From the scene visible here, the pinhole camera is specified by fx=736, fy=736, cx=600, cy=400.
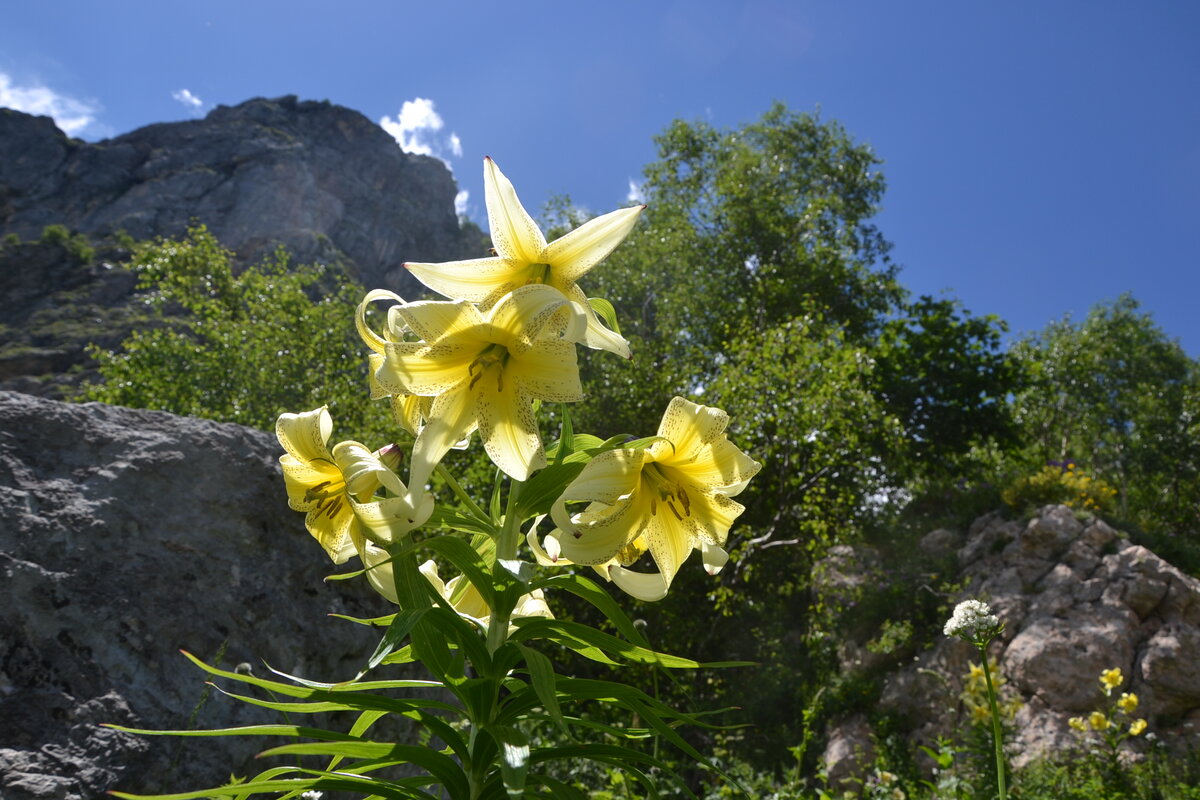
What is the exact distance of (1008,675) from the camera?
6320mm

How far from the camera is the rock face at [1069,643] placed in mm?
5797

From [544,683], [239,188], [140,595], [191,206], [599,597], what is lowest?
[544,683]

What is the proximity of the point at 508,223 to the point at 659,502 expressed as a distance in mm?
496

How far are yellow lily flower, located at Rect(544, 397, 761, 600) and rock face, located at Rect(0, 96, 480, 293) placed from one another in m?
40.8

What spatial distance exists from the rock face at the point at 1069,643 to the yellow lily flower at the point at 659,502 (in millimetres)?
4997

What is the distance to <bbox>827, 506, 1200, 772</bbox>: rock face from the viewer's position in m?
5.80

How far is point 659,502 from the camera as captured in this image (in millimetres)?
1179

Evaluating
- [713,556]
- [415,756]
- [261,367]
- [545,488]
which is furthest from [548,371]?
[261,367]

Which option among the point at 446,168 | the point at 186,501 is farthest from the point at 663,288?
the point at 446,168

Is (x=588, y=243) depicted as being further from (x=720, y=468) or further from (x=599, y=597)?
(x=599, y=597)

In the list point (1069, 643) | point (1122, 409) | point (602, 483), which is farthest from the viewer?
point (1122, 409)

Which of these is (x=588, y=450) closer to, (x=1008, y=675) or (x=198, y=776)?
(x=198, y=776)

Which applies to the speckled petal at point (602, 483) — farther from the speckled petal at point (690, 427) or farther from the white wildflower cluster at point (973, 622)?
the white wildflower cluster at point (973, 622)

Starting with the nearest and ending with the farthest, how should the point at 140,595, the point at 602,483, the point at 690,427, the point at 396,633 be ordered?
the point at 396,633 → the point at 602,483 → the point at 690,427 → the point at 140,595
